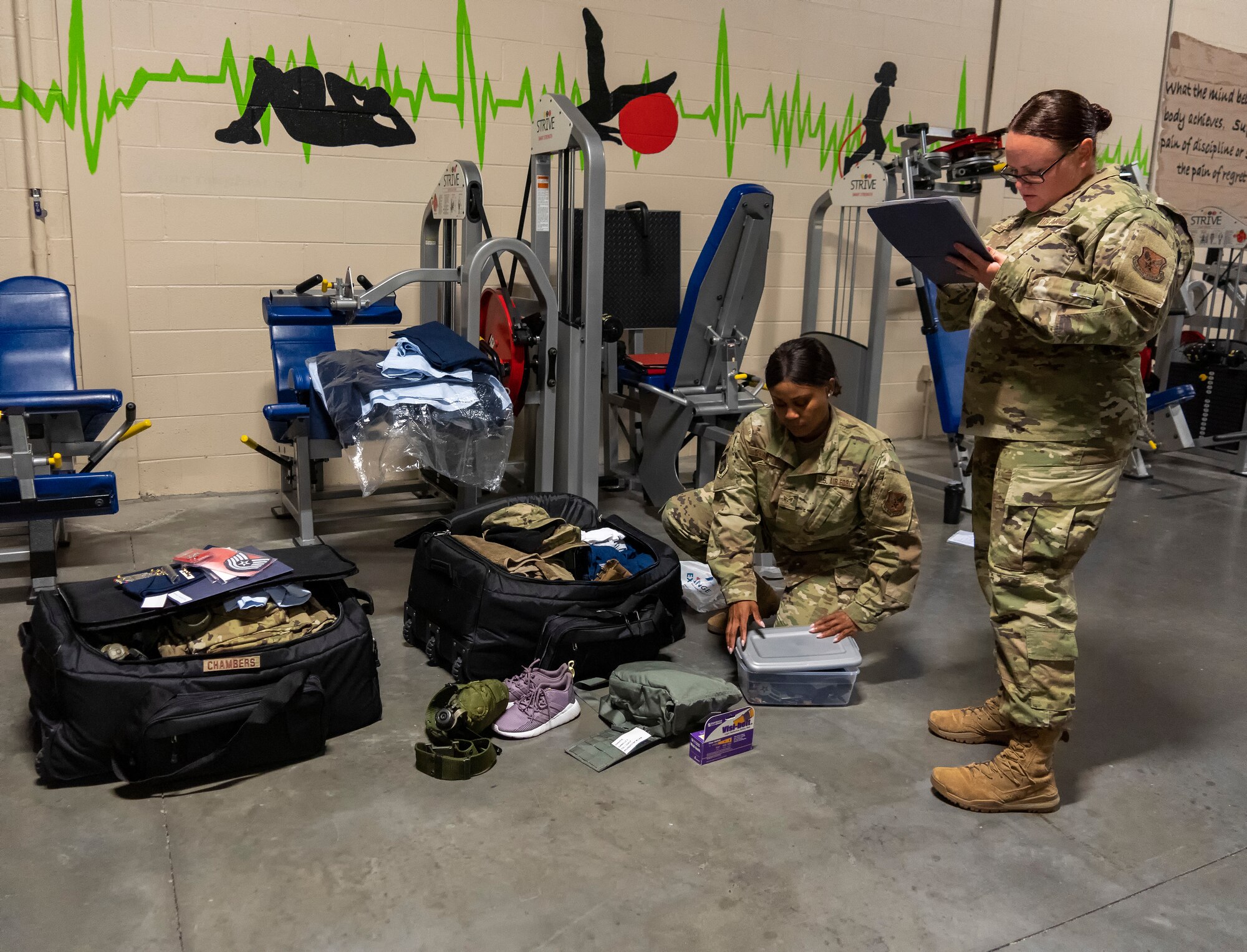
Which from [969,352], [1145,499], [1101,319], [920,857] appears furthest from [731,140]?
[920,857]

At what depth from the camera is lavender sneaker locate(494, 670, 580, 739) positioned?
2.41 m

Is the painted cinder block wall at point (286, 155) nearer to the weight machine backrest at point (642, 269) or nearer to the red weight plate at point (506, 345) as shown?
the weight machine backrest at point (642, 269)

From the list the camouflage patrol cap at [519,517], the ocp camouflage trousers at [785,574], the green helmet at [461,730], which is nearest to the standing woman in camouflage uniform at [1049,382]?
the ocp camouflage trousers at [785,574]

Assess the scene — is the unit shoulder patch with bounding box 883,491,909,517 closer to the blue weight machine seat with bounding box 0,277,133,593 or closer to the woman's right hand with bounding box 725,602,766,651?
the woman's right hand with bounding box 725,602,766,651

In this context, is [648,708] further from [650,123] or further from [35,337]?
[650,123]

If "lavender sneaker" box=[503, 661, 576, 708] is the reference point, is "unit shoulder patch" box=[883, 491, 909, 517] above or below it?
above

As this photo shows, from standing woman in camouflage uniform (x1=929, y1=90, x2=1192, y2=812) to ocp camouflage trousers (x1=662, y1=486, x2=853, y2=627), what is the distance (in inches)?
26.4

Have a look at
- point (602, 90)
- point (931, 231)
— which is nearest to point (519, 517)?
point (931, 231)

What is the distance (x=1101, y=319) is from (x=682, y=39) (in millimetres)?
3637

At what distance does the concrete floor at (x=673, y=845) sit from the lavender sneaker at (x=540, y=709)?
0.12 ft

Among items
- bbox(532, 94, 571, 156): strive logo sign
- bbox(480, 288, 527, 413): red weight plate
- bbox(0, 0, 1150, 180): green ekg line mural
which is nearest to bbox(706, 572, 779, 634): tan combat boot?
bbox(480, 288, 527, 413): red weight plate

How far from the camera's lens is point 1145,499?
487 cm

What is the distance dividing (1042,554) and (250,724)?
169 centimetres

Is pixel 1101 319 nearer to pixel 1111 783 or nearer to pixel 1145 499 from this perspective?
pixel 1111 783
